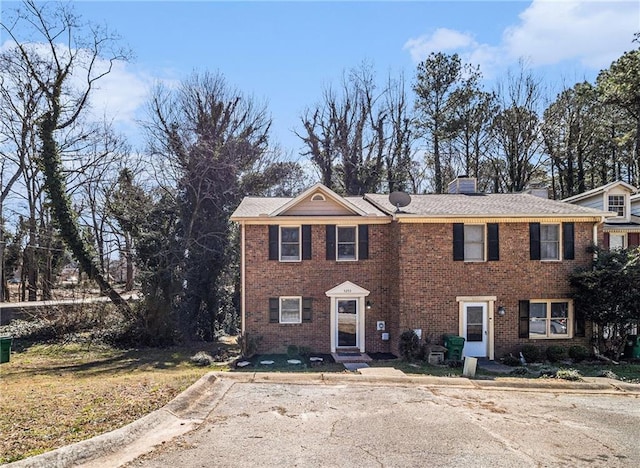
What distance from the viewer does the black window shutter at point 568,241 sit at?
16.8m

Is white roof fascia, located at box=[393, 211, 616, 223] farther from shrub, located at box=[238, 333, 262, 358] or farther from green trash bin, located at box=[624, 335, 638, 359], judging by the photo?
shrub, located at box=[238, 333, 262, 358]

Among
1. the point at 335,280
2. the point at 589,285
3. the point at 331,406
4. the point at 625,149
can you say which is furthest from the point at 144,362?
the point at 625,149

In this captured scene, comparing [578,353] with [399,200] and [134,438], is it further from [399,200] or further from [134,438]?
[134,438]

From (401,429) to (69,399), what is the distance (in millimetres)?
6318

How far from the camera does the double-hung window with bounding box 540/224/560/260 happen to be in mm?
16797

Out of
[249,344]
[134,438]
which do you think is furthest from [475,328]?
[134,438]

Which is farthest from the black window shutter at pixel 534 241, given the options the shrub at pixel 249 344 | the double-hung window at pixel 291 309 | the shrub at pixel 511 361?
the shrub at pixel 249 344

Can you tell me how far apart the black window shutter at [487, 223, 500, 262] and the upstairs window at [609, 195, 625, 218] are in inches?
302

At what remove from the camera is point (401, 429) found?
8.12m

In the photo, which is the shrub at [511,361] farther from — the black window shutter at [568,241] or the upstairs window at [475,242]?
the black window shutter at [568,241]

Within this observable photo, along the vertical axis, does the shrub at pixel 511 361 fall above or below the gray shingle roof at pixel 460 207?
below

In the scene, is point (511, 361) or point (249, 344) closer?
point (511, 361)

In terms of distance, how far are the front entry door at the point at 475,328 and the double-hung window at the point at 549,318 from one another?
5.47 feet

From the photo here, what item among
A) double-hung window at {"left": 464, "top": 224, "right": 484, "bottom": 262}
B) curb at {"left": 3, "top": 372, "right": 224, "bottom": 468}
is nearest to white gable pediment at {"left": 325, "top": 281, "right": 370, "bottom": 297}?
double-hung window at {"left": 464, "top": 224, "right": 484, "bottom": 262}
